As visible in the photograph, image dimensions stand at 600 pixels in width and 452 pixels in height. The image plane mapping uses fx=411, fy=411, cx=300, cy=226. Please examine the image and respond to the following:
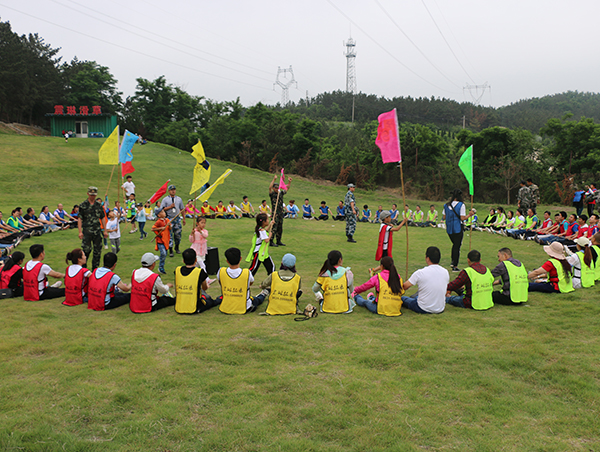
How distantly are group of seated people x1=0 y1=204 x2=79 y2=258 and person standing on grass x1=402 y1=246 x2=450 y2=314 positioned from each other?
11578 mm

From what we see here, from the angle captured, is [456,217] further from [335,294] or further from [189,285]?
[189,285]

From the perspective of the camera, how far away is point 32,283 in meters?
7.99

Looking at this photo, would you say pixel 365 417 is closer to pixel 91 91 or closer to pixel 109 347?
pixel 109 347

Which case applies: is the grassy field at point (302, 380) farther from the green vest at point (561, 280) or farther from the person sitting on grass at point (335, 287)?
the green vest at point (561, 280)

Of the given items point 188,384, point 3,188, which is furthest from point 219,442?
point 3,188

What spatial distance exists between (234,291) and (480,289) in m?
4.32

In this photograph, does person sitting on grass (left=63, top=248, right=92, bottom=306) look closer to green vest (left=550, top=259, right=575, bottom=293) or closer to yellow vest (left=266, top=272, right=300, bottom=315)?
yellow vest (left=266, top=272, right=300, bottom=315)

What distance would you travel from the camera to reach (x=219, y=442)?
11.9 feet

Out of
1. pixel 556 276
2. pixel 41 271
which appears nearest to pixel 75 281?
pixel 41 271

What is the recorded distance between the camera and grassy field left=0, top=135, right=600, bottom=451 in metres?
3.68

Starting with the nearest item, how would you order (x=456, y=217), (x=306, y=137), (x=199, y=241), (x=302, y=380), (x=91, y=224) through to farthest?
(x=302, y=380), (x=199, y=241), (x=91, y=224), (x=456, y=217), (x=306, y=137)

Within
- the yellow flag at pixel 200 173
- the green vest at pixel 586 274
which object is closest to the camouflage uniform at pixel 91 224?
the yellow flag at pixel 200 173

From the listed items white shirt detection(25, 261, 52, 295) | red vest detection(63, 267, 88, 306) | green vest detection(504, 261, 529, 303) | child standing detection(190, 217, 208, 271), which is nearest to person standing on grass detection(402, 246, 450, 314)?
green vest detection(504, 261, 529, 303)

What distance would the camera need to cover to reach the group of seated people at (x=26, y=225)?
560 inches
